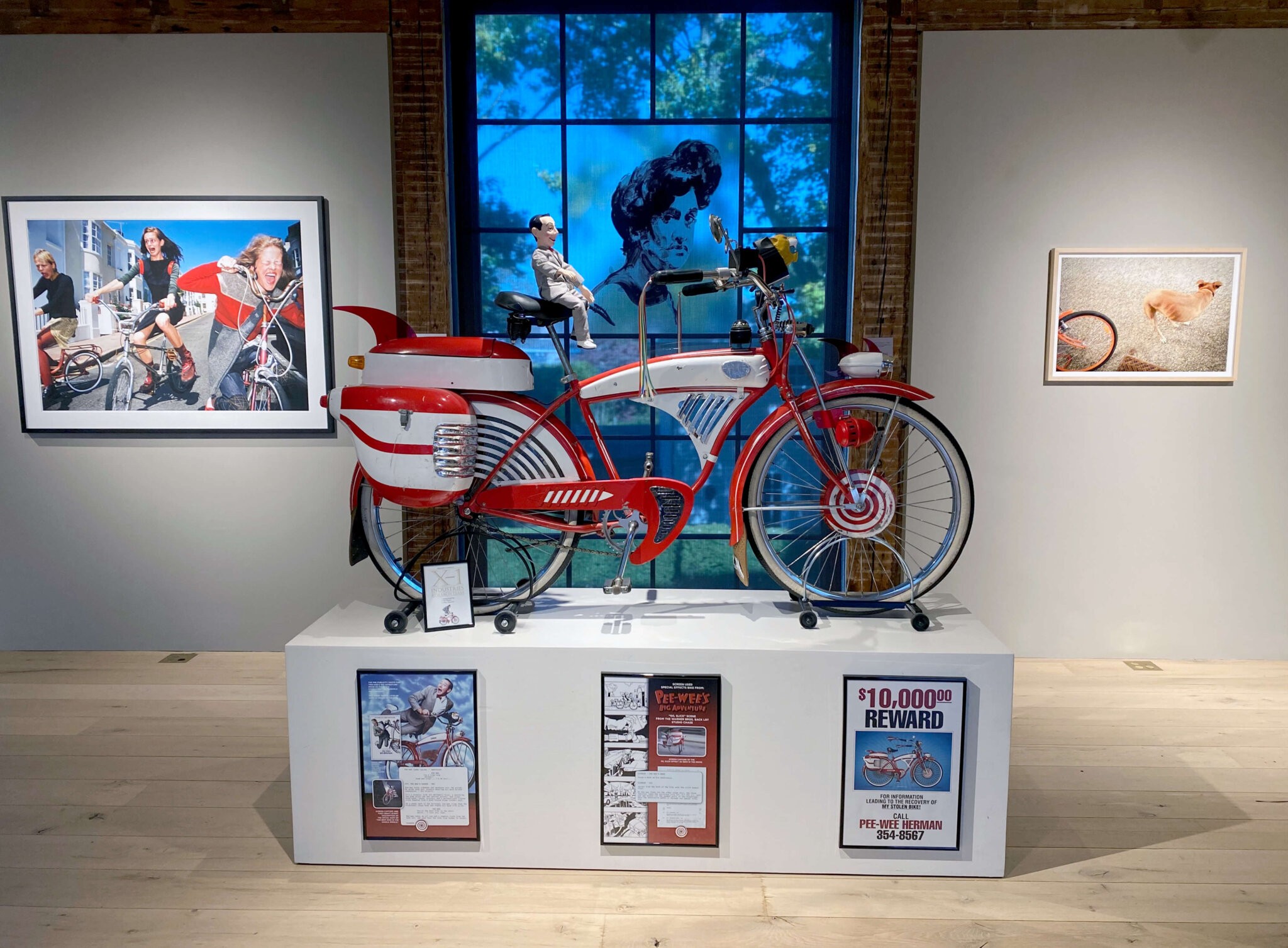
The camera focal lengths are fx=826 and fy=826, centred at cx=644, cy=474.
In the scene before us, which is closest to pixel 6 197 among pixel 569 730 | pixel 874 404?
pixel 569 730

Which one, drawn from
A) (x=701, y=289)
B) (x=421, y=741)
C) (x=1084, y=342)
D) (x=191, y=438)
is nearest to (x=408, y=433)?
(x=421, y=741)

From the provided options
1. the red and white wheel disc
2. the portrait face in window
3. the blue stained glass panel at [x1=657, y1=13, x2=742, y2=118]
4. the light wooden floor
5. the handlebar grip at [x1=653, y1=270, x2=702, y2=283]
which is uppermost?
the blue stained glass panel at [x1=657, y1=13, x2=742, y2=118]

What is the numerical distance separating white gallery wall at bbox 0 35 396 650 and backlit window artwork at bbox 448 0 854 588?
0.45 metres

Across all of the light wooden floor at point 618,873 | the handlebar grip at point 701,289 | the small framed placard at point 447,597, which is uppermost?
the handlebar grip at point 701,289

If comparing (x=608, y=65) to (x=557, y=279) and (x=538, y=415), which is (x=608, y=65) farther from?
(x=538, y=415)

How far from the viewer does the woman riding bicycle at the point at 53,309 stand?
3.53m

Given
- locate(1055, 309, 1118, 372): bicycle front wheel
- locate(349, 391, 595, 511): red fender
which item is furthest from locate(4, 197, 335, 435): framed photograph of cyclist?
locate(1055, 309, 1118, 372): bicycle front wheel

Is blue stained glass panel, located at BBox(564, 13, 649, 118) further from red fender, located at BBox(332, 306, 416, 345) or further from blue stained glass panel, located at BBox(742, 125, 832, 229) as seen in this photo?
red fender, located at BBox(332, 306, 416, 345)

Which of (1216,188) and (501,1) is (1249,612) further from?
(501,1)

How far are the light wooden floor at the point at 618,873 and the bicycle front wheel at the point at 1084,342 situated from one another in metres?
1.39

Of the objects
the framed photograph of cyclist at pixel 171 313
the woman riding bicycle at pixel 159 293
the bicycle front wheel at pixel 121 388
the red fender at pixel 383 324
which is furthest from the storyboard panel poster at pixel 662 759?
the bicycle front wheel at pixel 121 388

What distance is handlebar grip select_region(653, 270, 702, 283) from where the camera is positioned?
2473 millimetres

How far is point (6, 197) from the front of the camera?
350 cm

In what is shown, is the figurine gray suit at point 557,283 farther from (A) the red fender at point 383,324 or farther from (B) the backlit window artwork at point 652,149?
(B) the backlit window artwork at point 652,149
